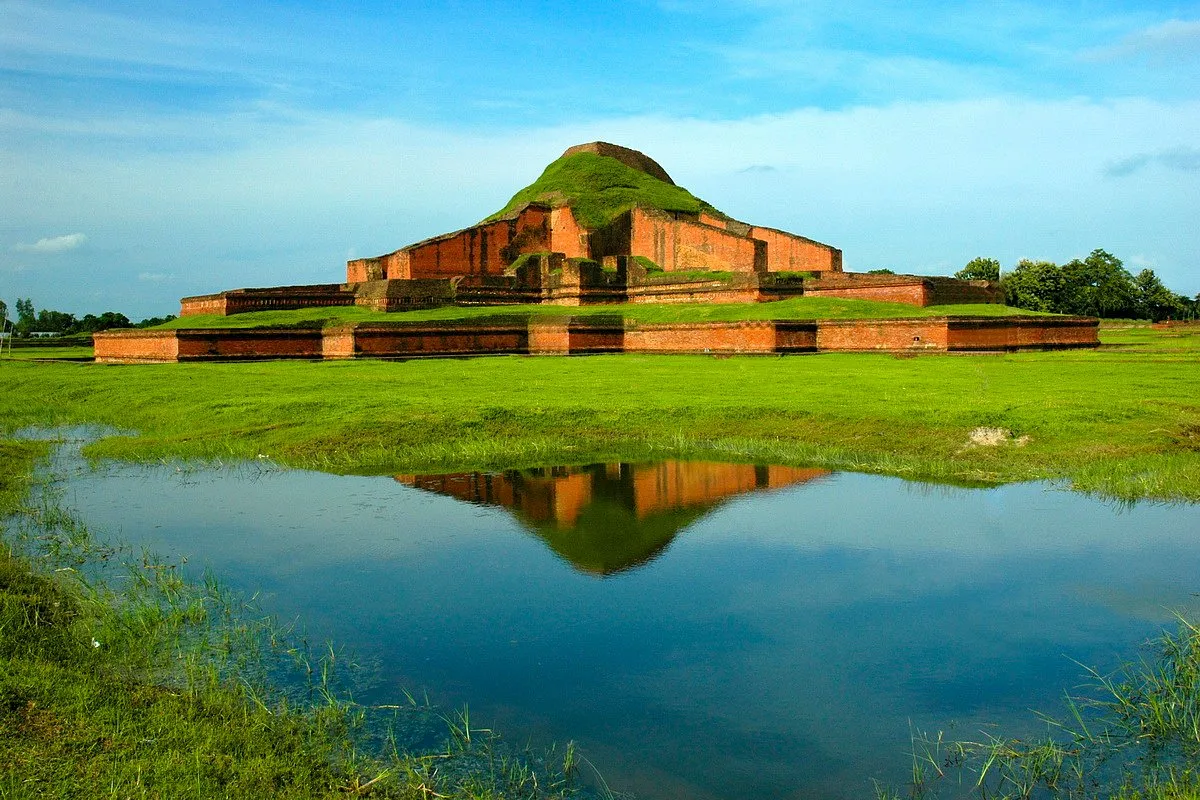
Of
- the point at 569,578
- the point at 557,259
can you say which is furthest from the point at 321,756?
the point at 557,259

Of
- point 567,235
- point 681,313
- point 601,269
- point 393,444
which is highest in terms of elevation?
point 567,235

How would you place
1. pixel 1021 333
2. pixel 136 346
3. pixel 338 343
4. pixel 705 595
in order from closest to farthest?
pixel 705 595 < pixel 1021 333 < pixel 338 343 < pixel 136 346

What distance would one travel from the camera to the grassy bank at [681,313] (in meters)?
17.5

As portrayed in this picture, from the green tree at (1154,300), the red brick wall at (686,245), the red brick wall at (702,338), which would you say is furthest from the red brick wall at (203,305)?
the green tree at (1154,300)

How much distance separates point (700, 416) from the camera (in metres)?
10.5

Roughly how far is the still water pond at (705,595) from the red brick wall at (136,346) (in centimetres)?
945

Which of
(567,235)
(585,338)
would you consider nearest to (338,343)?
(585,338)

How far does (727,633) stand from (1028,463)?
185 inches

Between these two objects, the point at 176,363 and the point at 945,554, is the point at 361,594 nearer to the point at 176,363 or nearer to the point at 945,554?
the point at 945,554

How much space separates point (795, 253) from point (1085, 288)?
2662 centimetres

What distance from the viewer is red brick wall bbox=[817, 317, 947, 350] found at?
15750 millimetres

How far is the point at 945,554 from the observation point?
5.77 metres

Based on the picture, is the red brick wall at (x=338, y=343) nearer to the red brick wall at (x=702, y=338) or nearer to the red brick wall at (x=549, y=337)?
the red brick wall at (x=549, y=337)

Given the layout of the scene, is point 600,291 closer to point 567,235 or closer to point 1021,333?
point 567,235
